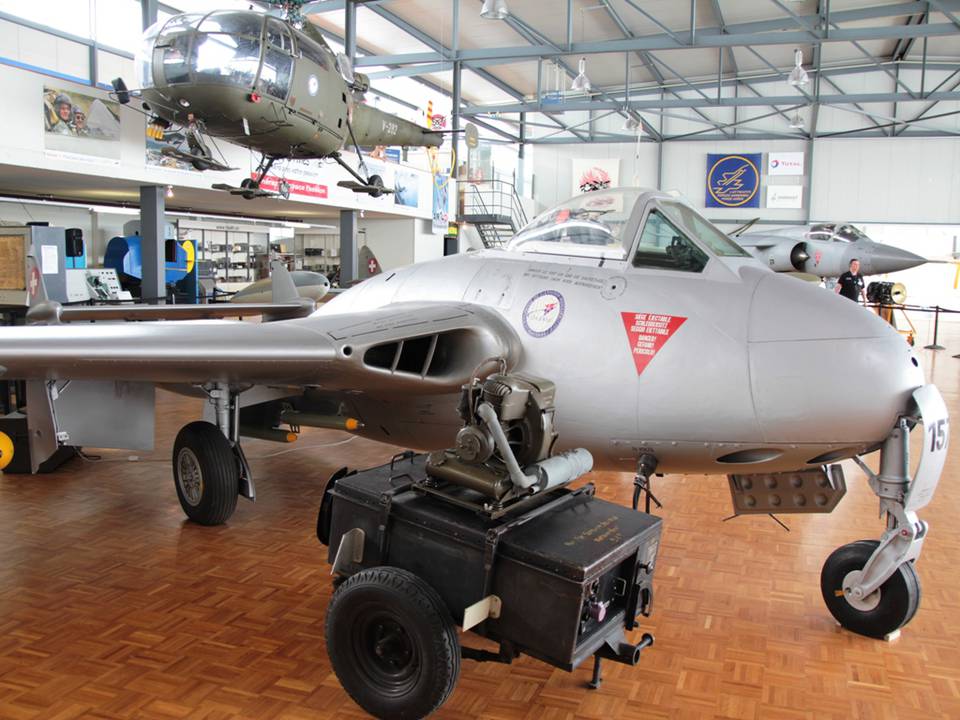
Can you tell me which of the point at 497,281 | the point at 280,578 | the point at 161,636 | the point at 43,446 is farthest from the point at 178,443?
the point at 497,281

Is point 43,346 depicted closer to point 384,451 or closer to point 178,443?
point 178,443

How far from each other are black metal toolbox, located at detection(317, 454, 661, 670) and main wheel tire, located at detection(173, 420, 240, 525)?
2126 millimetres

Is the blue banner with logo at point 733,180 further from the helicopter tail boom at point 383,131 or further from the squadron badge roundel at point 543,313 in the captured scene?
the squadron badge roundel at point 543,313

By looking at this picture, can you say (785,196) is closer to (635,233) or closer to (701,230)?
(701,230)

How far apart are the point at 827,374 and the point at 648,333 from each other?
888 mm

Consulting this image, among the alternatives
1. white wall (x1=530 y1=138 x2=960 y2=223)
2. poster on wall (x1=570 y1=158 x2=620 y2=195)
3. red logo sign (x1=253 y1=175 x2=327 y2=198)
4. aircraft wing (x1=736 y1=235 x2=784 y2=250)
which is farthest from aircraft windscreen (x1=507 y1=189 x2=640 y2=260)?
poster on wall (x1=570 y1=158 x2=620 y2=195)

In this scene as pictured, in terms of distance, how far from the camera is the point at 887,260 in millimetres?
19391

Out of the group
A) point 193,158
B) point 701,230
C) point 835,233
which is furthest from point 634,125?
point 701,230

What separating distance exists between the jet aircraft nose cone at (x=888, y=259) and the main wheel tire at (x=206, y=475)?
62.1 ft

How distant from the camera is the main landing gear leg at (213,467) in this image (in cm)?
516

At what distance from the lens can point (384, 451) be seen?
7641mm

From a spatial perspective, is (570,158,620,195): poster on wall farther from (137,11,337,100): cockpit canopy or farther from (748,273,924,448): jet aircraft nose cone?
(748,273,924,448): jet aircraft nose cone

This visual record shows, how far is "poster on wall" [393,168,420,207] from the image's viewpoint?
58.2ft

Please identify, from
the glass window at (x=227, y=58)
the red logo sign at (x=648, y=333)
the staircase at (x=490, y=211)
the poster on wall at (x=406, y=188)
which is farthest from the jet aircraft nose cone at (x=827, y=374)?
the staircase at (x=490, y=211)
